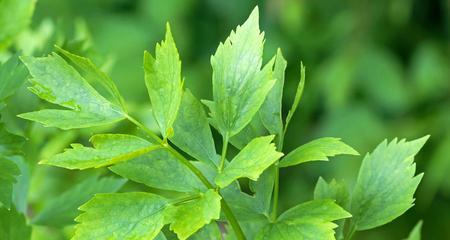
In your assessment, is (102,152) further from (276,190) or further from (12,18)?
(12,18)

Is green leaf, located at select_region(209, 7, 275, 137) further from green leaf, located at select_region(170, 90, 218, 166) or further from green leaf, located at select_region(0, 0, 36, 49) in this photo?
green leaf, located at select_region(0, 0, 36, 49)

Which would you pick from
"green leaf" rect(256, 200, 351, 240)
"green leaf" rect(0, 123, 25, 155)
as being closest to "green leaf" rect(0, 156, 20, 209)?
"green leaf" rect(0, 123, 25, 155)

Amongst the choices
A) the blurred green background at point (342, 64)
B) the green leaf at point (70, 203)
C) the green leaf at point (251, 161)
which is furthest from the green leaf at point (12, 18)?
the blurred green background at point (342, 64)

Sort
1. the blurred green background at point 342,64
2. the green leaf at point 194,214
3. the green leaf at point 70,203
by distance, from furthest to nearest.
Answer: the blurred green background at point 342,64 < the green leaf at point 70,203 < the green leaf at point 194,214

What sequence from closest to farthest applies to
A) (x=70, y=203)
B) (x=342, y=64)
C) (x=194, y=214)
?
(x=194, y=214) < (x=70, y=203) < (x=342, y=64)

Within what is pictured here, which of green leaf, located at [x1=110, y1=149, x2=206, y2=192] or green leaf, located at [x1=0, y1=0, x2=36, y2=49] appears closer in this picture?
green leaf, located at [x1=110, y1=149, x2=206, y2=192]

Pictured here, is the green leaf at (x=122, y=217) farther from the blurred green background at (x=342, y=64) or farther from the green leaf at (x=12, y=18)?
the blurred green background at (x=342, y=64)

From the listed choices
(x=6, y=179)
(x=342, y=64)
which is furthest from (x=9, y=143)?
(x=342, y=64)

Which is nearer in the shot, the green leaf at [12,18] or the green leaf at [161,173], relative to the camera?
the green leaf at [161,173]
